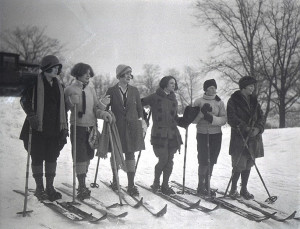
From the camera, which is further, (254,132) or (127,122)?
(254,132)

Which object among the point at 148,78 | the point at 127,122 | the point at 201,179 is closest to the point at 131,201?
the point at 127,122

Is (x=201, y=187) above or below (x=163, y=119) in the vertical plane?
below

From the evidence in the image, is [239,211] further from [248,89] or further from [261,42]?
[261,42]

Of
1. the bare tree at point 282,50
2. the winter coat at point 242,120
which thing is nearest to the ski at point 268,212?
the winter coat at point 242,120

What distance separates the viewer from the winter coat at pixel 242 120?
4090mm

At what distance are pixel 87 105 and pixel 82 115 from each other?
0.47ft

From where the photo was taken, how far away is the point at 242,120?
13.5 ft

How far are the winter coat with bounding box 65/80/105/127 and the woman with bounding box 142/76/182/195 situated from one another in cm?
76

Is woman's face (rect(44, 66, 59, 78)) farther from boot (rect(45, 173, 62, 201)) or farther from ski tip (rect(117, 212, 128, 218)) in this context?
ski tip (rect(117, 212, 128, 218))

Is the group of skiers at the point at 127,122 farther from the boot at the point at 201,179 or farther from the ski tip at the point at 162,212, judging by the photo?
the ski tip at the point at 162,212

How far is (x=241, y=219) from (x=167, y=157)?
3.88 ft

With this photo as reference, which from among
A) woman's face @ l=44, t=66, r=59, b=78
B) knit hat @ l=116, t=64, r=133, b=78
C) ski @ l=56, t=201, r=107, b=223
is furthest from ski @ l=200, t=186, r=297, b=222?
woman's face @ l=44, t=66, r=59, b=78

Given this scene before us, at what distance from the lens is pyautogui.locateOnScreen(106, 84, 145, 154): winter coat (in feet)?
12.5

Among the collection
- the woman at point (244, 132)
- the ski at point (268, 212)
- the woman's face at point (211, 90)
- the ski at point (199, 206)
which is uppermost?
the woman's face at point (211, 90)
